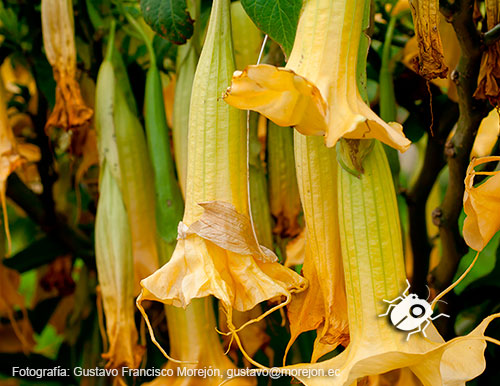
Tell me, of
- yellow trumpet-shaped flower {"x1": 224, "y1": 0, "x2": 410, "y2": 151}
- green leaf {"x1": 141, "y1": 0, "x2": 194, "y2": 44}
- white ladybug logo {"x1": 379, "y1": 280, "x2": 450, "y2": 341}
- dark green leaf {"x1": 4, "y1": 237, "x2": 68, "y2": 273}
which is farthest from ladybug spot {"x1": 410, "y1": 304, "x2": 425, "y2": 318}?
dark green leaf {"x1": 4, "y1": 237, "x2": 68, "y2": 273}

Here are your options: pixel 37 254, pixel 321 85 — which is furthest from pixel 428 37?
pixel 37 254

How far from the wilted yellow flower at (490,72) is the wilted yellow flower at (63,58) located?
0.38m

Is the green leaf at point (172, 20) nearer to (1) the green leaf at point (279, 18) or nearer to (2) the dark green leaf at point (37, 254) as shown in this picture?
(1) the green leaf at point (279, 18)

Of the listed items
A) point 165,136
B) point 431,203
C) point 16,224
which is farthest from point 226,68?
point 16,224

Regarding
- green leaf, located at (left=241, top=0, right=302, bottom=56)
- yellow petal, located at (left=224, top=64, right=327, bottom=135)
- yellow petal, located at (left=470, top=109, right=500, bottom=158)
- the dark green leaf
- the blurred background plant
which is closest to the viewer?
yellow petal, located at (left=224, top=64, right=327, bottom=135)

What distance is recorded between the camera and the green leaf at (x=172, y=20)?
0.52 m

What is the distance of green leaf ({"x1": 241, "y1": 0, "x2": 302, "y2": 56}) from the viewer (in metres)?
0.44

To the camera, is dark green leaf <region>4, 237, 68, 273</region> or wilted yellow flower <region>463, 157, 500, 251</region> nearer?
wilted yellow flower <region>463, 157, 500, 251</region>

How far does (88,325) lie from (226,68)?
561 mm

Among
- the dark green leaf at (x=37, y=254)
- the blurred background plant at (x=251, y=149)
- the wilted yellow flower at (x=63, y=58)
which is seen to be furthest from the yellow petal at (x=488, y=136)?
the dark green leaf at (x=37, y=254)

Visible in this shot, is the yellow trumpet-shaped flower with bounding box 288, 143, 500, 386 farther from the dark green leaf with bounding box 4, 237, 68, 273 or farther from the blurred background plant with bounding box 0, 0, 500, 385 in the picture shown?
the dark green leaf with bounding box 4, 237, 68, 273

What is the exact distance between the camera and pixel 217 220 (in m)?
0.43

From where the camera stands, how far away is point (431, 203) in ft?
2.99

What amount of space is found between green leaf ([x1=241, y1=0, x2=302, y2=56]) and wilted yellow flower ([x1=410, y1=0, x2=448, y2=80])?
86mm
